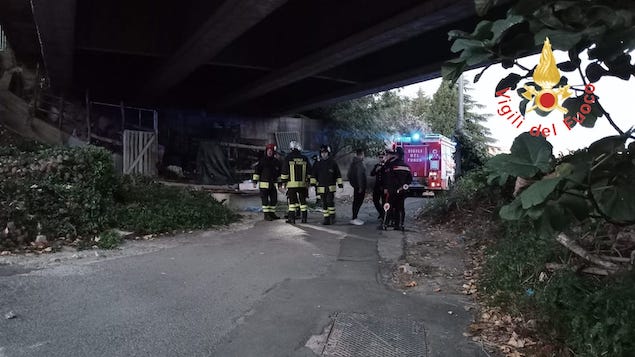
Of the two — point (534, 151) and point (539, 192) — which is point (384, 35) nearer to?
point (534, 151)

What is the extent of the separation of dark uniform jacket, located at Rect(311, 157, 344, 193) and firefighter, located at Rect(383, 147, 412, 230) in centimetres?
122

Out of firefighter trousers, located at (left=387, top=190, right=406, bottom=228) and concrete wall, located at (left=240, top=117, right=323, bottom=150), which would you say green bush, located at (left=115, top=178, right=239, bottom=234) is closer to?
firefighter trousers, located at (left=387, top=190, right=406, bottom=228)

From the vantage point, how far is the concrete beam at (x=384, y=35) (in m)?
9.06

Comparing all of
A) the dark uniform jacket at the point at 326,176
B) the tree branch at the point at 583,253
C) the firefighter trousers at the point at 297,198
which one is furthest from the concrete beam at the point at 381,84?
the tree branch at the point at 583,253

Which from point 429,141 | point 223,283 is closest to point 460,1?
point 223,283

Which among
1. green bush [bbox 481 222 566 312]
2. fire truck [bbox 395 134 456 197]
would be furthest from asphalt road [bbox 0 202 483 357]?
fire truck [bbox 395 134 456 197]

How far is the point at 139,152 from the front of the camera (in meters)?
17.4

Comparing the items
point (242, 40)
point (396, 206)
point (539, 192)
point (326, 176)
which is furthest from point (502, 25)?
point (242, 40)

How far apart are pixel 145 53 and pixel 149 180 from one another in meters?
3.47

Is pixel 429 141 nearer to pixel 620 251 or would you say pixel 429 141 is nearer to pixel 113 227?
pixel 113 227

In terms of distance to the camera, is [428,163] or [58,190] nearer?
[58,190]

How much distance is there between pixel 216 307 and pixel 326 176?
6.97 meters

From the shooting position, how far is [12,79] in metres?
19.3

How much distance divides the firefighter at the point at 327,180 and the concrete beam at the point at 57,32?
20.1 ft
